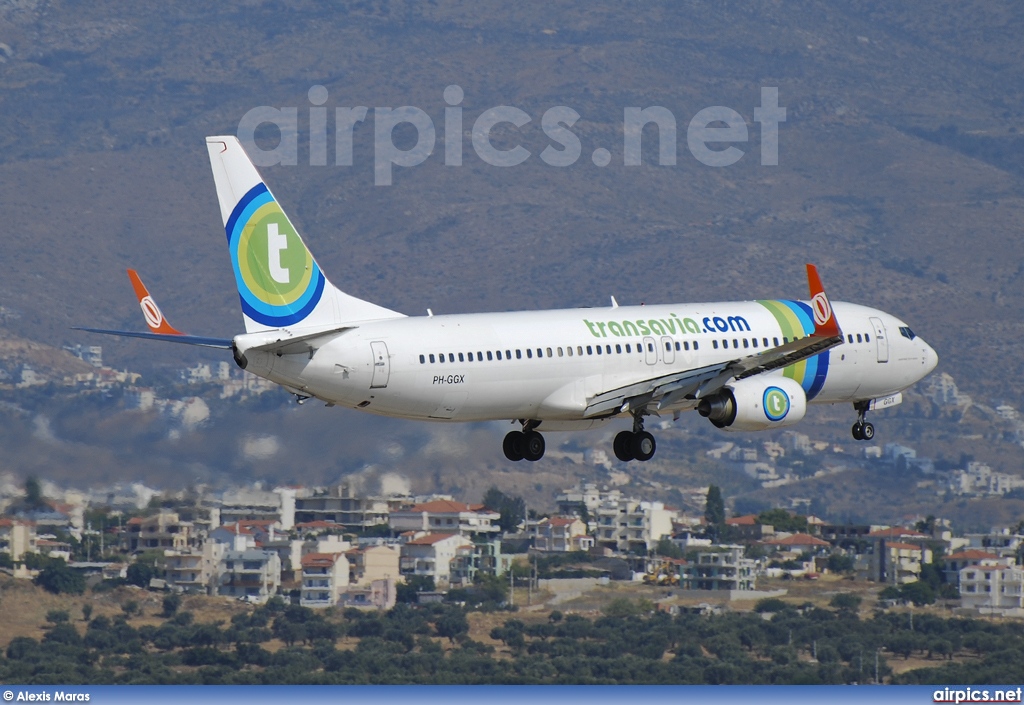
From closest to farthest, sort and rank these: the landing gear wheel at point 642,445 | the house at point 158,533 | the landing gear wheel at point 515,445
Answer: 1. the landing gear wheel at point 642,445
2. the landing gear wheel at point 515,445
3. the house at point 158,533

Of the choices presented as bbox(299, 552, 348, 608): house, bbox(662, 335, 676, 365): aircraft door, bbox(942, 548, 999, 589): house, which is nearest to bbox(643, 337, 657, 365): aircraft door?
bbox(662, 335, 676, 365): aircraft door

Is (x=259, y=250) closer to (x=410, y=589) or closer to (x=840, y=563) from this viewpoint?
(x=410, y=589)

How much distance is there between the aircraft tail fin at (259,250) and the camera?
207 feet

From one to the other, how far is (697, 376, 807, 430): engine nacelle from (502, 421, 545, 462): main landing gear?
5564mm

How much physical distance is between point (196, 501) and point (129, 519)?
37.7ft

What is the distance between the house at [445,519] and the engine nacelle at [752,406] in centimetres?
10773

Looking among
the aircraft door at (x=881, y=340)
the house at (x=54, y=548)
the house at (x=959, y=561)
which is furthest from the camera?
the house at (x=959, y=561)

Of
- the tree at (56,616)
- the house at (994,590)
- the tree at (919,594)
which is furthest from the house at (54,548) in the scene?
the house at (994,590)

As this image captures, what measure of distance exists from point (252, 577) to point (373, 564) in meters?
12.6

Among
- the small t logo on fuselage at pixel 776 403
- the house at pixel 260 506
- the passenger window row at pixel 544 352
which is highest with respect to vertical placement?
the passenger window row at pixel 544 352

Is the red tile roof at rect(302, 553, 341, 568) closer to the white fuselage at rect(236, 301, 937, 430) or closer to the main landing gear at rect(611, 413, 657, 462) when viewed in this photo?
the white fuselage at rect(236, 301, 937, 430)

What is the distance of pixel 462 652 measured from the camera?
173750 millimetres

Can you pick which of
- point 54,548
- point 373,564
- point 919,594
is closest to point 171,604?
point 373,564

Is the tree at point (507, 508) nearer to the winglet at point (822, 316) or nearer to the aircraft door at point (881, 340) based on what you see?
the aircraft door at point (881, 340)
